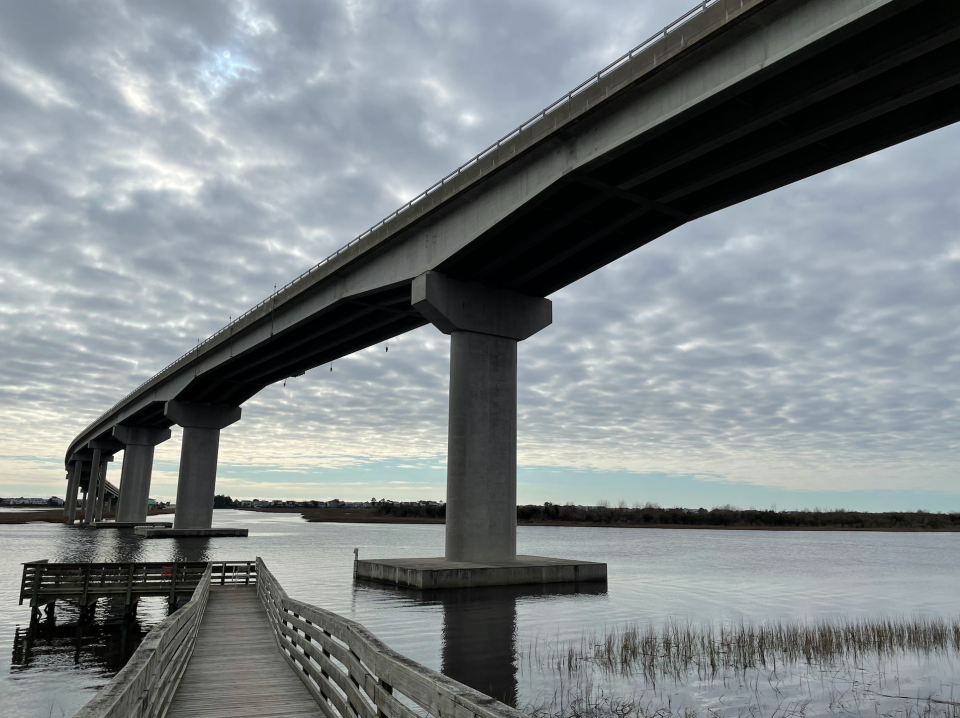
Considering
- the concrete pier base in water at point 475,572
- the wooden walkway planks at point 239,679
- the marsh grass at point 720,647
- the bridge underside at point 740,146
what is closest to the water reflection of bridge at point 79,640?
the wooden walkway planks at point 239,679

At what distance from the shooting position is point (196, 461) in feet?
247

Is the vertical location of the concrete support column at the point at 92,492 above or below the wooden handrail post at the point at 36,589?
above

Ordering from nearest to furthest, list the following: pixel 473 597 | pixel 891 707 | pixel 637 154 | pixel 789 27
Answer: pixel 891 707, pixel 789 27, pixel 637 154, pixel 473 597

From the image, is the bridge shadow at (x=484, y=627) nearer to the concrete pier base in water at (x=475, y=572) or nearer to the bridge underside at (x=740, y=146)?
the concrete pier base in water at (x=475, y=572)

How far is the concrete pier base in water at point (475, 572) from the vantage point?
99.9 ft

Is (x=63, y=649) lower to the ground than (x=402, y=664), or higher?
lower

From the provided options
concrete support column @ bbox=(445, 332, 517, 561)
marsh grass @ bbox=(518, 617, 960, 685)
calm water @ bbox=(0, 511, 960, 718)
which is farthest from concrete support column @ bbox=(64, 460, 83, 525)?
marsh grass @ bbox=(518, 617, 960, 685)

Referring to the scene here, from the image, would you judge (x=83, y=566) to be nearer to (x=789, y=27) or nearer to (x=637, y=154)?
(x=637, y=154)

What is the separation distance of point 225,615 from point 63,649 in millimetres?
6076

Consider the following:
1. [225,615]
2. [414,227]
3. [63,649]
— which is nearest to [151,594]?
[63,649]

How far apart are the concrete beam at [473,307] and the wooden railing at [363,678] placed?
2185cm

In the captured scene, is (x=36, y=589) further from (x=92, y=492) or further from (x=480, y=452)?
(x=92, y=492)

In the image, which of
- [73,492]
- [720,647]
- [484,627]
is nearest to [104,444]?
[73,492]

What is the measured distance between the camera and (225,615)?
18.0m
